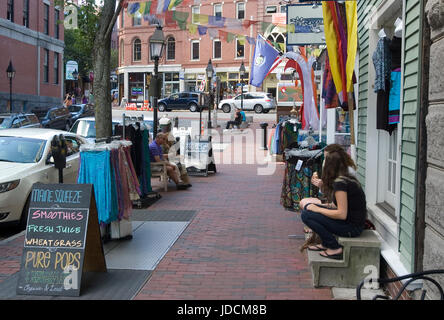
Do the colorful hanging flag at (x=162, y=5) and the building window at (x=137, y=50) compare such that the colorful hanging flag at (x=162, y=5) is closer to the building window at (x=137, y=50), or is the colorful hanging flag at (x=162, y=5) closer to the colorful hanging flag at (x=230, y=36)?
the colorful hanging flag at (x=230, y=36)

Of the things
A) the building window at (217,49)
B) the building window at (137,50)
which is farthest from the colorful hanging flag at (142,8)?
the building window at (137,50)

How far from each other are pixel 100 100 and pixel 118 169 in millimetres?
3247

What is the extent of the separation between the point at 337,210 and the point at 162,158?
7.01 meters

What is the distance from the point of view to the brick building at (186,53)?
48.8 m

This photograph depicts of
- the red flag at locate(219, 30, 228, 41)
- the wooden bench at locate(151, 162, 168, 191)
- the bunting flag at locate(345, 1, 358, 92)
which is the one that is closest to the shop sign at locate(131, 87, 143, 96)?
the red flag at locate(219, 30, 228, 41)

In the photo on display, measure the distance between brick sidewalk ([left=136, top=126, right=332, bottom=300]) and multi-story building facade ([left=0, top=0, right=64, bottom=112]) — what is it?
23978 millimetres

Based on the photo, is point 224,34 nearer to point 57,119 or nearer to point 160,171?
point 160,171

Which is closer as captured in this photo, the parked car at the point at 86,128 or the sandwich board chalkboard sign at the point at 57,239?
the sandwich board chalkboard sign at the point at 57,239

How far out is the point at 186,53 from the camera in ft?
178

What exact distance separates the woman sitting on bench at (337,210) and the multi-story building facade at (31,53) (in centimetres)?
2799

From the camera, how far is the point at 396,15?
20.5ft

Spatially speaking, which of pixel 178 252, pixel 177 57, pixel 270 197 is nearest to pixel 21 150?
pixel 178 252

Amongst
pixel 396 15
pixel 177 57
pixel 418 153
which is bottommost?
pixel 418 153

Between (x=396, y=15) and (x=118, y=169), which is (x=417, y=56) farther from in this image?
(x=118, y=169)
